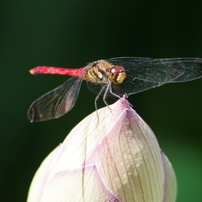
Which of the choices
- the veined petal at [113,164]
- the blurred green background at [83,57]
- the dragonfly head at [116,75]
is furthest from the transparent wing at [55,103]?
the blurred green background at [83,57]

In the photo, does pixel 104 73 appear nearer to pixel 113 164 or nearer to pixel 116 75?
pixel 116 75

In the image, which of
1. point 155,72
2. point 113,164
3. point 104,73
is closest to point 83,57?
point 155,72

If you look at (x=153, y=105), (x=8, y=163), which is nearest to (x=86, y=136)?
(x=8, y=163)

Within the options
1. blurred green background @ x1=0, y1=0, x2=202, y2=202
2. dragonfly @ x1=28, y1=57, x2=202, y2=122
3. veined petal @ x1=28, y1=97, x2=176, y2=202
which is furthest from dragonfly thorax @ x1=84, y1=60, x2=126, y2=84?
blurred green background @ x1=0, y1=0, x2=202, y2=202

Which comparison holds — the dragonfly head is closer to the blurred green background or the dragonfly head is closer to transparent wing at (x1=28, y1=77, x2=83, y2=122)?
transparent wing at (x1=28, y1=77, x2=83, y2=122)

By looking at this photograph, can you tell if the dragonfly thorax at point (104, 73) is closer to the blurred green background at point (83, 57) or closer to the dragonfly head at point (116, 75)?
the dragonfly head at point (116, 75)

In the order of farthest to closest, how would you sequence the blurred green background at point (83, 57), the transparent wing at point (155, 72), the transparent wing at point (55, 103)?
1. the blurred green background at point (83, 57)
2. the transparent wing at point (155, 72)
3. the transparent wing at point (55, 103)
